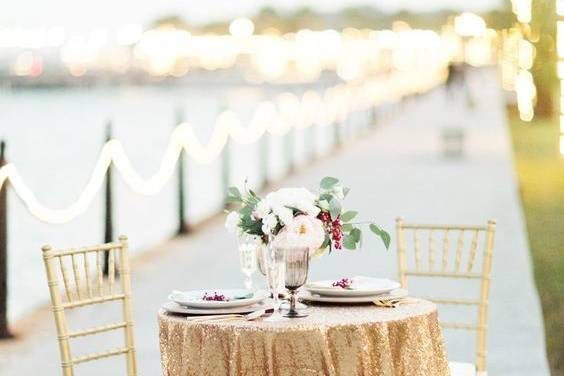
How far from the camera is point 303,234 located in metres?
4.93

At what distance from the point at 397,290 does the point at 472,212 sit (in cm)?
1041

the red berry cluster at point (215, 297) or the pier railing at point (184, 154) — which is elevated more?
the pier railing at point (184, 154)

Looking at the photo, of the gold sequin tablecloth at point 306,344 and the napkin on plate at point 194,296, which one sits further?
the napkin on plate at point 194,296

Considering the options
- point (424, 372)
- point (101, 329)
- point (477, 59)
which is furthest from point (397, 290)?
point (477, 59)

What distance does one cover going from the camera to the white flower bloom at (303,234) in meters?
4.90

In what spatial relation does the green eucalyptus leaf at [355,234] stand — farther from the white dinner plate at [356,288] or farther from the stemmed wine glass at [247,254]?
the stemmed wine glass at [247,254]

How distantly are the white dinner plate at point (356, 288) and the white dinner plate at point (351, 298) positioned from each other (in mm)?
13

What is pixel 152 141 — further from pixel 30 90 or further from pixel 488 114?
pixel 30 90

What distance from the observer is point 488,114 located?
4294cm

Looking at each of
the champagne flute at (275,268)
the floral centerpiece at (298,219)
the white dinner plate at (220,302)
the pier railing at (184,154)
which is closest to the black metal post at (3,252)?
the pier railing at (184,154)

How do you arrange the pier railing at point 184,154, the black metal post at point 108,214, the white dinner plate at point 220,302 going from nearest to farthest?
1. the white dinner plate at point 220,302
2. the pier railing at point 184,154
3. the black metal post at point 108,214

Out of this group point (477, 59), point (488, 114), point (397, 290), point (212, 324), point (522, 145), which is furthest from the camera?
point (477, 59)

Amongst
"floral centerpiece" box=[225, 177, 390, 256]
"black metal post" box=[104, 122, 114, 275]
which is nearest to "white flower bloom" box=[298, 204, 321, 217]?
"floral centerpiece" box=[225, 177, 390, 256]

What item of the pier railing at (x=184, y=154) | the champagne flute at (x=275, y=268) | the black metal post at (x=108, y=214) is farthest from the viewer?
the black metal post at (x=108, y=214)
